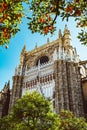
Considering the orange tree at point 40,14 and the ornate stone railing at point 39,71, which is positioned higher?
the ornate stone railing at point 39,71

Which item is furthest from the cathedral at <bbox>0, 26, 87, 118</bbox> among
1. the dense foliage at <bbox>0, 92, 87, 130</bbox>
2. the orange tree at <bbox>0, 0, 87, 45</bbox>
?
the orange tree at <bbox>0, 0, 87, 45</bbox>

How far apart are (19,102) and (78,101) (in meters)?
9.97

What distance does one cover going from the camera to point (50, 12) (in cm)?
720

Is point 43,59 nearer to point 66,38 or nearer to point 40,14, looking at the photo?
point 66,38

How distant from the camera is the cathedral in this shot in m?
23.3

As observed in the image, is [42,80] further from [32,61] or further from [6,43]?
[6,43]

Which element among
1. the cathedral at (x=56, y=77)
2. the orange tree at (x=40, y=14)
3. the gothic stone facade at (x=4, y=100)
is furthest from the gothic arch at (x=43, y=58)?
the orange tree at (x=40, y=14)

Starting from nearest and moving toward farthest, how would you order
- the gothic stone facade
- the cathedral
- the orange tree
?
the orange tree → the cathedral → the gothic stone facade

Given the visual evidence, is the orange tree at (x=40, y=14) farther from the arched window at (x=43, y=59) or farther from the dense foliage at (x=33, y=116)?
the arched window at (x=43, y=59)

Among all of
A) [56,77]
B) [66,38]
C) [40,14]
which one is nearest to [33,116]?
[40,14]

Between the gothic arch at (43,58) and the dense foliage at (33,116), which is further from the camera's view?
the gothic arch at (43,58)

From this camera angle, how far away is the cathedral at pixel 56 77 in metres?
23.3

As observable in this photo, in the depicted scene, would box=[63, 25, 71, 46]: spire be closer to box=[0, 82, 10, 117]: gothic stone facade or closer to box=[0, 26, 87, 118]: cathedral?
box=[0, 26, 87, 118]: cathedral

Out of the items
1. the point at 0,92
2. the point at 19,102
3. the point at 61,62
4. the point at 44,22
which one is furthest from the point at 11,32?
the point at 0,92
